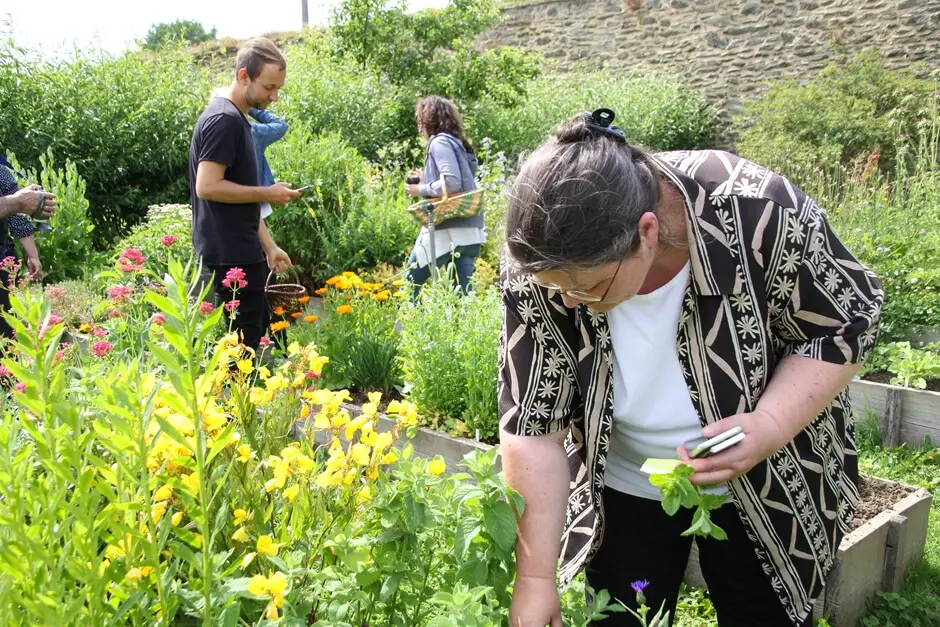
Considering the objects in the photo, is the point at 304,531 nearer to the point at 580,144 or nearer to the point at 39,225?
the point at 580,144

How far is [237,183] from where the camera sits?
3.68 meters

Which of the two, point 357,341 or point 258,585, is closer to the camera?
point 258,585

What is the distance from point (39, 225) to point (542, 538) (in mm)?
4147

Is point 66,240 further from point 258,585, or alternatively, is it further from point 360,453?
point 258,585

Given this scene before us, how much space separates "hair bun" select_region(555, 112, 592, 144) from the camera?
132cm

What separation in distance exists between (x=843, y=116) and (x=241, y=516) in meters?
11.2

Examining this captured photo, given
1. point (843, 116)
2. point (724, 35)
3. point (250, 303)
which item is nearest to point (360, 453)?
point (250, 303)

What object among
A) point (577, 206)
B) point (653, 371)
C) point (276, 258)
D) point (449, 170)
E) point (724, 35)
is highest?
point (724, 35)

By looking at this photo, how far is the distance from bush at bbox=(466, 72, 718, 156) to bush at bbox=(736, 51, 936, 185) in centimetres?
151

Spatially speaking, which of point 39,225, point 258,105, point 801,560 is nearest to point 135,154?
point 39,225

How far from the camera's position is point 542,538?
1452 mm

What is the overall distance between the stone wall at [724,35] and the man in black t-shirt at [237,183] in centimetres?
1085

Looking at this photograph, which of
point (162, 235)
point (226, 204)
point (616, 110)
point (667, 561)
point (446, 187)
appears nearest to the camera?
point (667, 561)

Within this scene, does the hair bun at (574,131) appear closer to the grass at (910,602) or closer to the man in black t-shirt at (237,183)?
the grass at (910,602)
